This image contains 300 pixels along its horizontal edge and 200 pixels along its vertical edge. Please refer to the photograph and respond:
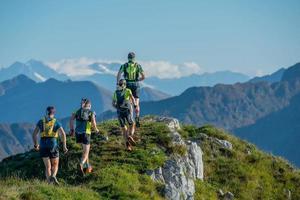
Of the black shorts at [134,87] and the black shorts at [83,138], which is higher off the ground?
the black shorts at [134,87]

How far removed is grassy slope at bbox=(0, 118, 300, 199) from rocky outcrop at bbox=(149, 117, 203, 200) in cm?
41

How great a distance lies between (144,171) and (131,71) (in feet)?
23.6

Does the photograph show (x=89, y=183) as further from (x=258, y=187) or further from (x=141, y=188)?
(x=258, y=187)

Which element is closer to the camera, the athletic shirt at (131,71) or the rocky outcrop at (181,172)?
the rocky outcrop at (181,172)

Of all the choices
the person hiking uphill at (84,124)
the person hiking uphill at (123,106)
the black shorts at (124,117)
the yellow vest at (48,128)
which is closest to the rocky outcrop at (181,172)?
the person hiking uphill at (123,106)

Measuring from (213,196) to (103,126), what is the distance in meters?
9.09

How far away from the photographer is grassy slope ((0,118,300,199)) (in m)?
23.4

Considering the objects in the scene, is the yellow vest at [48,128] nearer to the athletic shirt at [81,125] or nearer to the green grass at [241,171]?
the athletic shirt at [81,125]

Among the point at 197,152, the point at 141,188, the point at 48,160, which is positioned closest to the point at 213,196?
the point at 197,152

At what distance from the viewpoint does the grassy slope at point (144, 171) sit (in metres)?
23.4

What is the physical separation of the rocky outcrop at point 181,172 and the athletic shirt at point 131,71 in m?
3.77

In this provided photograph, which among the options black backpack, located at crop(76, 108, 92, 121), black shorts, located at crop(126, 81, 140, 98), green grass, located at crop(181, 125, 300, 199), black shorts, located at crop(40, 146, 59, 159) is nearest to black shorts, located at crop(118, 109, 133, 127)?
black backpack, located at crop(76, 108, 92, 121)

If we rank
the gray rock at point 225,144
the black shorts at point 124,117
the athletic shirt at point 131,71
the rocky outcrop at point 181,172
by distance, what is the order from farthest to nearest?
the gray rock at point 225,144, the athletic shirt at point 131,71, the black shorts at point 124,117, the rocky outcrop at point 181,172

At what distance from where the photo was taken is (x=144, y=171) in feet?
87.6
